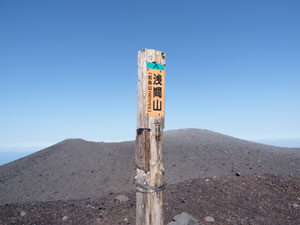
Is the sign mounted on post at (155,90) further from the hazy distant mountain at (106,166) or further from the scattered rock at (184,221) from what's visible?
the hazy distant mountain at (106,166)

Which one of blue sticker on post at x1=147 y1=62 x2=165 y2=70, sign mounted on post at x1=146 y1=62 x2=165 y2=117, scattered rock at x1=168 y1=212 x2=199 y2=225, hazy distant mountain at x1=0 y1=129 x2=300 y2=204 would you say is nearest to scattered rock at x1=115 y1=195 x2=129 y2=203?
scattered rock at x1=168 y1=212 x2=199 y2=225

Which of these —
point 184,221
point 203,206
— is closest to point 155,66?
point 184,221

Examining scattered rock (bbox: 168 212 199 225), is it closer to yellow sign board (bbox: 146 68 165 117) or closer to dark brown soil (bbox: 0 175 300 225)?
dark brown soil (bbox: 0 175 300 225)

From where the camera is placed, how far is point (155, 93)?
11.8ft

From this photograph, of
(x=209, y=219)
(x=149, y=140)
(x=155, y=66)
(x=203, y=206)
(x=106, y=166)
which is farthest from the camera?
(x=106, y=166)

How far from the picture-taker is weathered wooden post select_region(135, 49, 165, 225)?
3473 mm

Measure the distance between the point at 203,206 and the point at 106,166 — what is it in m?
6.32

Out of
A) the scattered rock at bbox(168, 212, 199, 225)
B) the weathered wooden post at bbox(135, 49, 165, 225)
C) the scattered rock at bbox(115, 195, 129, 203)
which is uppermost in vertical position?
the weathered wooden post at bbox(135, 49, 165, 225)

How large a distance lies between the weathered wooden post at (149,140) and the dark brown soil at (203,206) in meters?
2.52

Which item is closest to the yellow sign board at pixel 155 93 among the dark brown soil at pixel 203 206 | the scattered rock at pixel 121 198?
the dark brown soil at pixel 203 206

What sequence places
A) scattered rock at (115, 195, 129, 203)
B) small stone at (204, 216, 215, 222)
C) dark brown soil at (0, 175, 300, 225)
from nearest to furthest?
small stone at (204, 216, 215, 222), dark brown soil at (0, 175, 300, 225), scattered rock at (115, 195, 129, 203)

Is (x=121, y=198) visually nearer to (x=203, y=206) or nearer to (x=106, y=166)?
(x=203, y=206)

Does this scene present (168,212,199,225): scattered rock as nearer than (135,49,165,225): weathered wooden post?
No

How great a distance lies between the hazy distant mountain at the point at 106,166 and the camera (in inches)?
389
